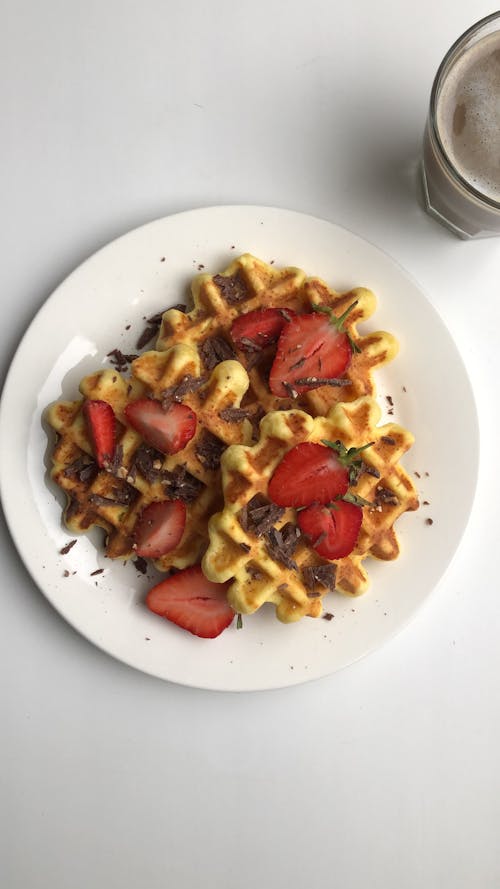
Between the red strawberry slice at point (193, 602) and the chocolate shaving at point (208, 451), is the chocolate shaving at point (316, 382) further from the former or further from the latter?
the red strawberry slice at point (193, 602)

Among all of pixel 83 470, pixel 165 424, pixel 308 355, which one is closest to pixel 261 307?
pixel 308 355

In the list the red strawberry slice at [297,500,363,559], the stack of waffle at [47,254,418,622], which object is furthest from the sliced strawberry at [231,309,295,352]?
the red strawberry slice at [297,500,363,559]

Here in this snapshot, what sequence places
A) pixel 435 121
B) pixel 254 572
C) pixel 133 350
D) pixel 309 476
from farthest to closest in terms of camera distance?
pixel 133 350
pixel 435 121
pixel 254 572
pixel 309 476

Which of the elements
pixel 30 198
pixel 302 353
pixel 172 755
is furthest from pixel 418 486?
pixel 30 198

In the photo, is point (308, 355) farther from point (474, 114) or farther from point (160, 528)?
point (474, 114)

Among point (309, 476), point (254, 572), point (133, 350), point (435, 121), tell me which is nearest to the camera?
point (309, 476)

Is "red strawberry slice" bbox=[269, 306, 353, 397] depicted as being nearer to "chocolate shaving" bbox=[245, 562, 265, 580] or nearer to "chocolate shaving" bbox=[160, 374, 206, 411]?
"chocolate shaving" bbox=[160, 374, 206, 411]
